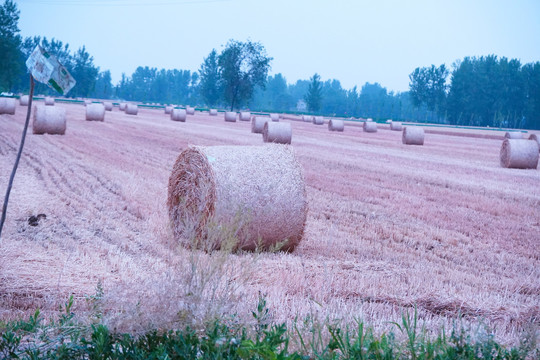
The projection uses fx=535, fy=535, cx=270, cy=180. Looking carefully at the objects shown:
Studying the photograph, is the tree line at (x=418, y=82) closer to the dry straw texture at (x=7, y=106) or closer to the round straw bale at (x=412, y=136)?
the dry straw texture at (x=7, y=106)

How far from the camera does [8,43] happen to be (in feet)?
216

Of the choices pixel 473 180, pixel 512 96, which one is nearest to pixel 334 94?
pixel 512 96

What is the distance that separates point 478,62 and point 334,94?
242ft

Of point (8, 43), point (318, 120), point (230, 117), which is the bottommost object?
point (230, 117)

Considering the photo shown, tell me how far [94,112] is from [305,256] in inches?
1050

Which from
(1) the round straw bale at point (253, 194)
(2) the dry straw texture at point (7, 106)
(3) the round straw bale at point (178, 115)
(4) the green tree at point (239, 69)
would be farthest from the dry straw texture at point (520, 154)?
(4) the green tree at point (239, 69)

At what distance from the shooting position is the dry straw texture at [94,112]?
3039 centimetres

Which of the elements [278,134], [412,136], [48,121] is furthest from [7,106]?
[412,136]

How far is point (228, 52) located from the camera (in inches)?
3740

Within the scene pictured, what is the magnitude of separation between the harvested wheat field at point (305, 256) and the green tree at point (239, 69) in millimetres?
82477

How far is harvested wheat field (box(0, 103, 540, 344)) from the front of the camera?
3.89 m

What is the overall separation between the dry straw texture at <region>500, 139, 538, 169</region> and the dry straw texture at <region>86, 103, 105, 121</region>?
2192 cm

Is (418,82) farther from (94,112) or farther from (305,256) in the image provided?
(305,256)

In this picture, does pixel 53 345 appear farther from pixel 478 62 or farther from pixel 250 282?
pixel 478 62
